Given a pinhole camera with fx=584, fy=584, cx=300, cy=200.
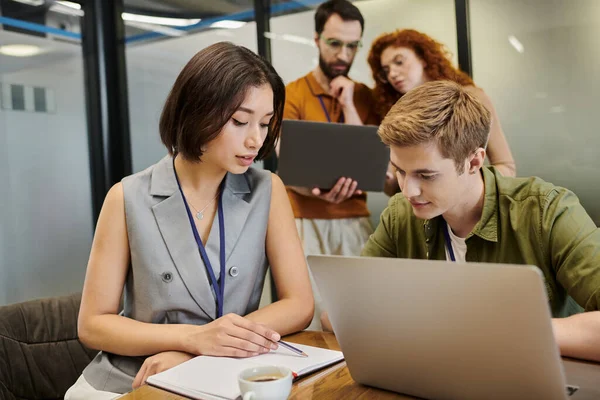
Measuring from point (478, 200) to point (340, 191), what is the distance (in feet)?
3.52

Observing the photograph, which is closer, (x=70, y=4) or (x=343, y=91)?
(x=343, y=91)

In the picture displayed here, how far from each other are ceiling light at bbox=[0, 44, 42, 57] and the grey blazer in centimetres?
263

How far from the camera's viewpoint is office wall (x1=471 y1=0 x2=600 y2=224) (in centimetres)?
267

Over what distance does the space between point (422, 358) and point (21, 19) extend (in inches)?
→ 144

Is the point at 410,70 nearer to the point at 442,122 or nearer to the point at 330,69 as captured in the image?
the point at 330,69

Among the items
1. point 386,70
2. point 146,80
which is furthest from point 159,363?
point 146,80

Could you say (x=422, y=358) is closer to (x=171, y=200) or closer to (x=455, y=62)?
(x=171, y=200)

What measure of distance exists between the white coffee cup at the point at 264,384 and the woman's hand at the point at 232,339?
26 cm

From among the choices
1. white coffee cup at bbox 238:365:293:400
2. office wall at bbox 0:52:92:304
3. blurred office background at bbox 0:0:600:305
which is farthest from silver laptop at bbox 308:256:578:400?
office wall at bbox 0:52:92:304

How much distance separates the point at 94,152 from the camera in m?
4.08

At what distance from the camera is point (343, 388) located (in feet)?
3.25

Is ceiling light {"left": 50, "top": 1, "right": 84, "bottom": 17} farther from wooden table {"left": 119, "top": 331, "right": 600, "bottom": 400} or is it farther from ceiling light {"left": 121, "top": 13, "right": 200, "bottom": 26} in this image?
wooden table {"left": 119, "top": 331, "right": 600, "bottom": 400}

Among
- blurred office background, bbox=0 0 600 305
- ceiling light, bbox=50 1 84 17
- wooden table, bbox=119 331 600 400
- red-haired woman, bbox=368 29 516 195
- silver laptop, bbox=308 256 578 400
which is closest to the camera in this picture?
silver laptop, bbox=308 256 578 400

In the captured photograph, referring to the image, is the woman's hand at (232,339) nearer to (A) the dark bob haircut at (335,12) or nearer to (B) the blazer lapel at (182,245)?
(B) the blazer lapel at (182,245)
